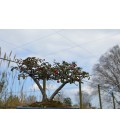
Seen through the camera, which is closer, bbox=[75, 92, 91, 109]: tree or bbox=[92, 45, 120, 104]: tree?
bbox=[75, 92, 91, 109]: tree

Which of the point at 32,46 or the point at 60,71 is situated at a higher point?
the point at 32,46

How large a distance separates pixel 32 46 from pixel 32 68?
2.03 feet

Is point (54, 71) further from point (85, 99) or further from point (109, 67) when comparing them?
point (109, 67)

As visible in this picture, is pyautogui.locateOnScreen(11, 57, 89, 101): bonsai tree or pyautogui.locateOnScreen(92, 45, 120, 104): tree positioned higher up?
pyautogui.locateOnScreen(92, 45, 120, 104): tree

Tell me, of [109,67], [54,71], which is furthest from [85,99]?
[109,67]

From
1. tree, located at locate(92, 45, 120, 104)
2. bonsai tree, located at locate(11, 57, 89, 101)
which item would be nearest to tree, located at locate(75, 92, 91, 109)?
bonsai tree, located at locate(11, 57, 89, 101)

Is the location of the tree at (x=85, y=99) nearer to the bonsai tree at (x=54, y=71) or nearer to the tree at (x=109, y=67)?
the bonsai tree at (x=54, y=71)

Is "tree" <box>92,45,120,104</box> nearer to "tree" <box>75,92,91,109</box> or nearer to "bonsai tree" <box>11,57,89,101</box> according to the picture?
"tree" <box>75,92,91,109</box>

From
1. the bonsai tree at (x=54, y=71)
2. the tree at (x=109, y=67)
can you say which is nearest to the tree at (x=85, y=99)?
the bonsai tree at (x=54, y=71)
